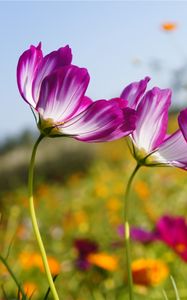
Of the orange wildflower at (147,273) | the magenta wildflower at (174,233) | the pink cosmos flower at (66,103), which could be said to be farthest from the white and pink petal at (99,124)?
the orange wildflower at (147,273)

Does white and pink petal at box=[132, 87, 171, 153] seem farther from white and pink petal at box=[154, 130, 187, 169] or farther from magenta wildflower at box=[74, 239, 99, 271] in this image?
magenta wildflower at box=[74, 239, 99, 271]

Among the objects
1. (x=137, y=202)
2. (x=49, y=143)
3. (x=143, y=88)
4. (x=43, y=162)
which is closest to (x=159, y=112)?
(x=143, y=88)

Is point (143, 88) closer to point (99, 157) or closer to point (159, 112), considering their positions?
point (159, 112)

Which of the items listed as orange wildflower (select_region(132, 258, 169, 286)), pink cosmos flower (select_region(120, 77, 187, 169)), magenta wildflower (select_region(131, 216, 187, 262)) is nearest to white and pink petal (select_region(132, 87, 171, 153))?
pink cosmos flower (select_region(120, 77, 187, 169))

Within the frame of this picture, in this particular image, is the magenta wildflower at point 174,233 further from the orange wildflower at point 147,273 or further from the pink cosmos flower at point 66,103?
the pink cosmos flower at point 66,103

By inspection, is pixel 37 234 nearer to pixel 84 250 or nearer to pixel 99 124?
pixel 99 124

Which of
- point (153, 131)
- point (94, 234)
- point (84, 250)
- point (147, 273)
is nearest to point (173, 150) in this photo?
point (153, 131)
